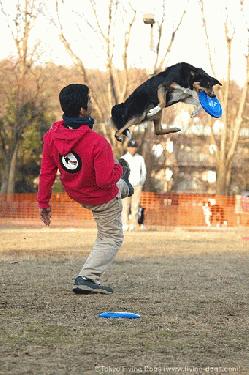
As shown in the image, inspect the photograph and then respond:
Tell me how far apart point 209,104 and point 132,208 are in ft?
37.3

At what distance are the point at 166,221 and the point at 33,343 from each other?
2270cm

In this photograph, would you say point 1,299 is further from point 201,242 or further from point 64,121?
point 201,242

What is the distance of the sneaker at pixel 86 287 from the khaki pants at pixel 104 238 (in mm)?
43

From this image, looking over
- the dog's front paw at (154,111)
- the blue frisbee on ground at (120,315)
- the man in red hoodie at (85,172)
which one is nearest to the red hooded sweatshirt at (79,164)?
the man in red hoodie at (85,172)

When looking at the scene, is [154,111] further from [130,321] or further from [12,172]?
[12,172]

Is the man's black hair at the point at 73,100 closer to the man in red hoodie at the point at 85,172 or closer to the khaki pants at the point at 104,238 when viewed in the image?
the man in red hoodie at the point at 85,172

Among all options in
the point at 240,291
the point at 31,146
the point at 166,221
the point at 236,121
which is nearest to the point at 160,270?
the point at 240,291

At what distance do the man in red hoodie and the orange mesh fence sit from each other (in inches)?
751

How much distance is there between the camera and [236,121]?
1282 inches

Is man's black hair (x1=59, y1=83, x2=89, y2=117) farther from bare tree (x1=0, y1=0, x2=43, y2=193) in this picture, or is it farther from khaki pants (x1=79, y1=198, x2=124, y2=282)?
bare tree (x1=0, y1=0, x2=43, y2=193)

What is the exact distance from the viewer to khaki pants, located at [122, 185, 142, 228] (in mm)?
18734

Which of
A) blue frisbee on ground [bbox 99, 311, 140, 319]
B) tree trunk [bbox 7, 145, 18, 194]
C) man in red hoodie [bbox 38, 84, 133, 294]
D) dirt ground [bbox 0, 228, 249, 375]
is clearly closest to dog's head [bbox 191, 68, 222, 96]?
man in red hoodie [bbox 38, 84, 133, 294]

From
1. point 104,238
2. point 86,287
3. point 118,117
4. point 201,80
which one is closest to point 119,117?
point 118,117

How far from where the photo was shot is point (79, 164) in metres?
6.77
